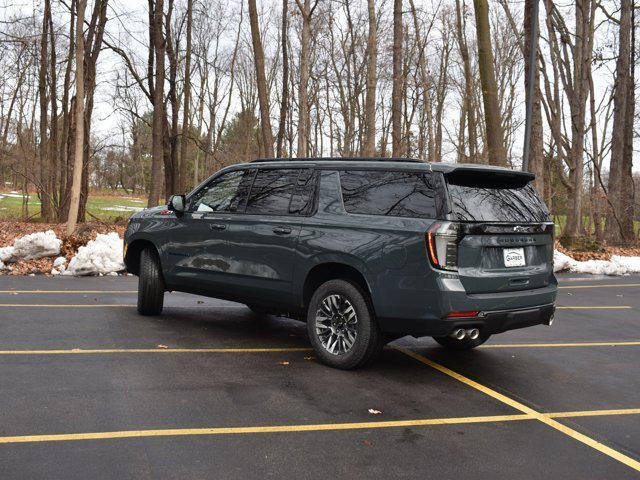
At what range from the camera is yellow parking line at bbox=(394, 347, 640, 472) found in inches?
158

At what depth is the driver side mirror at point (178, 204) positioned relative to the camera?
7.50 metres

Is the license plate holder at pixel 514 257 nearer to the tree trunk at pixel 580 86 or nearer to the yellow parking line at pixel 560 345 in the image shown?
the yellow parking line at pixel 560 345

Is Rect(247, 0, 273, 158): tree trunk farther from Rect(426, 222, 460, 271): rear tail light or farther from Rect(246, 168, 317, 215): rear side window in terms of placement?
Rect(426, 222, 460, 271): rear tail light

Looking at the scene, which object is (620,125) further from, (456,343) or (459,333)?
(459,333)

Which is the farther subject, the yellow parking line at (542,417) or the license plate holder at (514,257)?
the license plate holder at (514,257)

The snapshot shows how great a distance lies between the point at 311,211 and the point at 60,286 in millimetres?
6349

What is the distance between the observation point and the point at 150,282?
7969 mm

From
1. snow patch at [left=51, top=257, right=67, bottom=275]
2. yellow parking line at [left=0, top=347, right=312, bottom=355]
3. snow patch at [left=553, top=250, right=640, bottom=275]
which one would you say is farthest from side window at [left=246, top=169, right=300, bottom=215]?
snow patch at [left=553, top=250, right=640, bottom=275]

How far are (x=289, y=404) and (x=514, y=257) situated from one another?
93.0 inches

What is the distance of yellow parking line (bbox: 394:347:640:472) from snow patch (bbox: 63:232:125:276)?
810 cm

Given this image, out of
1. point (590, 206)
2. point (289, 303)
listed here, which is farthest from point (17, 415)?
point (590, 206)

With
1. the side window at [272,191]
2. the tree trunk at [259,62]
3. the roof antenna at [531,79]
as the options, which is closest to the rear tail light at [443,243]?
the side window at [272,191]

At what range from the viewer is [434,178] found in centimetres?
535

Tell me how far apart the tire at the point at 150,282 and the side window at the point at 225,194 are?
93 cm
